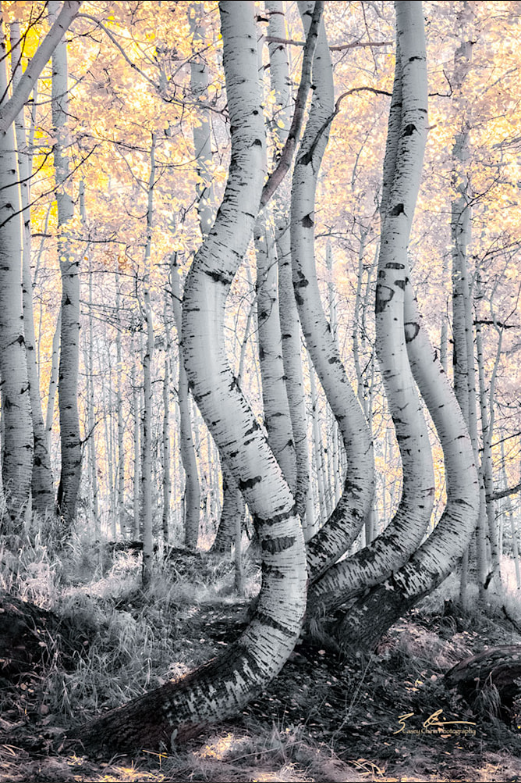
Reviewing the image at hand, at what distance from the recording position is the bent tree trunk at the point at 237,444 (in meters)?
2.65

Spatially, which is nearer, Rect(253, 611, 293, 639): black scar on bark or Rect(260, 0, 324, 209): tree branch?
Rect(253, 611, 293, 639): black scar on bark

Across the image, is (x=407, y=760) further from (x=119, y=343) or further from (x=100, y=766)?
(x=119, y=343)

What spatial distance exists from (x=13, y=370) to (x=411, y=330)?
3980 millimetres

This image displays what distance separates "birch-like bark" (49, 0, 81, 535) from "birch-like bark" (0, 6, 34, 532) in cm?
109

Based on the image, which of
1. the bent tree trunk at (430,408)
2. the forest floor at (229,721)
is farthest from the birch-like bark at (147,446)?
the bent tree trunk at (430,408)

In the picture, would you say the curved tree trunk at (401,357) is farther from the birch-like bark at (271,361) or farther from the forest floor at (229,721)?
the birch-like bark at (271,361)

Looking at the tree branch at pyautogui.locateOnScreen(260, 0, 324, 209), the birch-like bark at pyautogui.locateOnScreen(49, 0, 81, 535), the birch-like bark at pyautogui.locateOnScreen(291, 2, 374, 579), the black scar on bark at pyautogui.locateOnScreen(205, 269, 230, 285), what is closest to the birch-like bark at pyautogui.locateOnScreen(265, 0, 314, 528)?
the birch-like bark at pyautogui.locateOnScreen(291, 2, 374, 579)

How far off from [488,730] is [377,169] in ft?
25.3

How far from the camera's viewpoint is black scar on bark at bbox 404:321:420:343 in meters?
4.29

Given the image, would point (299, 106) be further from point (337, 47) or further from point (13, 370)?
point (13, 370)

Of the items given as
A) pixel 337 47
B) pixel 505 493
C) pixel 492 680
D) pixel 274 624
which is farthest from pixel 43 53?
pixel 505 493

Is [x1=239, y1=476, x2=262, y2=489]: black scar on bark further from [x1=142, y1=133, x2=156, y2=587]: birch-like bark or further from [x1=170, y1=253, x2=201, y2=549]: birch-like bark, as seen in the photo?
[x1=170, y1=253, x2=201, y2=549]: birch-like bark

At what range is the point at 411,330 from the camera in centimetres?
431

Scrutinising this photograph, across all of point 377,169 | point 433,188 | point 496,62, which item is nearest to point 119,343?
point 377,169
